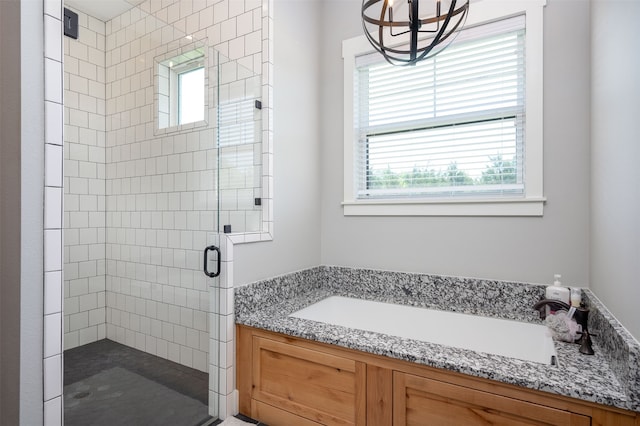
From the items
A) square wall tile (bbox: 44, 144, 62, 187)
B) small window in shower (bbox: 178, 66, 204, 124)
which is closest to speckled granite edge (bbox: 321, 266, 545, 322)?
small window in shower (bbox: 178, 66, 204, 124)

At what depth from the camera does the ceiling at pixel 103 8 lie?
4.70 ft

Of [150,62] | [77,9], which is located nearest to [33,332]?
Answer: [77,9]

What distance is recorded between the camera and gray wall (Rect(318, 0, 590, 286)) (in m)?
1.87

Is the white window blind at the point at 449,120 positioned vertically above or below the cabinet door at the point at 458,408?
above

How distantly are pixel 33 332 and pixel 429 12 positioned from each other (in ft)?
6.07

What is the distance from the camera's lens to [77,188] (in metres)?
1.41

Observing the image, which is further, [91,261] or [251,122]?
[251,122]

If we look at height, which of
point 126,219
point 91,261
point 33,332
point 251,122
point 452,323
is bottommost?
point 452,323

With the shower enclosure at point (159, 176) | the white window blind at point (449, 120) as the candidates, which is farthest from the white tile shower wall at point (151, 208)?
the white window blind at point (449, 120)

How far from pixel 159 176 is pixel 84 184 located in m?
0.48

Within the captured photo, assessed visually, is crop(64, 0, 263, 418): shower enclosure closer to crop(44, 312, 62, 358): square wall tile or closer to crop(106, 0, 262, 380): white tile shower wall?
crop(106, 0, 262, 380): white tile shower wall

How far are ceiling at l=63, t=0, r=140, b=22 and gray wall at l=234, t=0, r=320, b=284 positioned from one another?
34.8 inches

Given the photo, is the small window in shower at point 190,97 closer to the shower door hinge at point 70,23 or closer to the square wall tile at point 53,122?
the shower door hinge at point 70,23

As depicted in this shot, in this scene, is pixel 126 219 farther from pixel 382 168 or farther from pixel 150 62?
pixel 382 168
